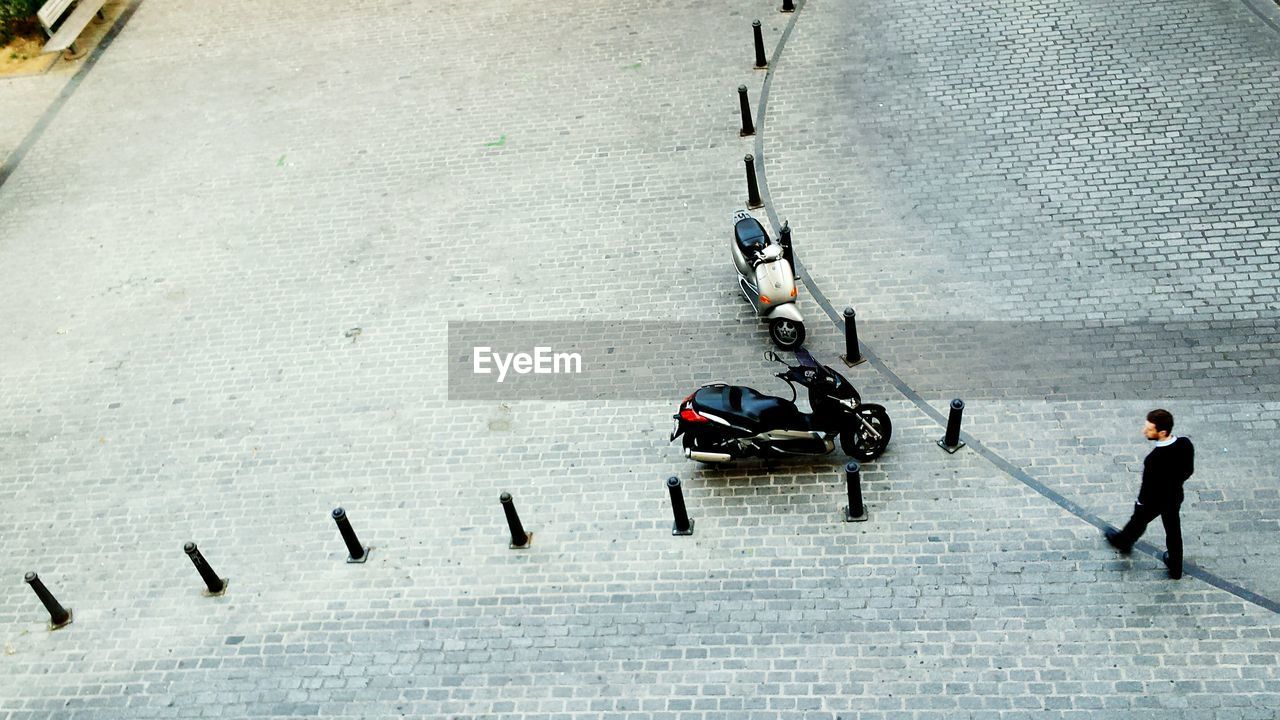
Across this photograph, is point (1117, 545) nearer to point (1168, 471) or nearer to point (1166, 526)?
point (1166, 526)


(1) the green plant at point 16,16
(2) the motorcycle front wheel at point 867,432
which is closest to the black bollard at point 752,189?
(2) the motorcycle front wheel at point 867,432

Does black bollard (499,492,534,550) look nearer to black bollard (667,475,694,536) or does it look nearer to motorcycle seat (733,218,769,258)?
black bollard (667,475,694,536)

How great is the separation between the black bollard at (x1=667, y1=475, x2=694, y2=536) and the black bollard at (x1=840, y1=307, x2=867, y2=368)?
2332 mm

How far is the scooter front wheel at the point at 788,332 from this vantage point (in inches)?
409

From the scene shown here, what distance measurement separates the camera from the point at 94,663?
8.89 m

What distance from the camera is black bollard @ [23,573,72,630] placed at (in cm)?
886

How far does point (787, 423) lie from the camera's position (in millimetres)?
9141

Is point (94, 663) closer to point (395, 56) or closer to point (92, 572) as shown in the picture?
point (92, 572)

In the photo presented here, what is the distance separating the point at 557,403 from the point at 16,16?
13427 mm

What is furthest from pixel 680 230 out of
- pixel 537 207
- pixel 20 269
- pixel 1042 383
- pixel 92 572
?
pixel 20 269

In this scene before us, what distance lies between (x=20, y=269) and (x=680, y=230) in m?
8.35

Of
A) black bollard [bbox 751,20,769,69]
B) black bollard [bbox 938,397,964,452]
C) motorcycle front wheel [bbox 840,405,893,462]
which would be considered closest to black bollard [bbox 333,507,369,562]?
motorcycle front wheel [bbox 840,405,893,462]

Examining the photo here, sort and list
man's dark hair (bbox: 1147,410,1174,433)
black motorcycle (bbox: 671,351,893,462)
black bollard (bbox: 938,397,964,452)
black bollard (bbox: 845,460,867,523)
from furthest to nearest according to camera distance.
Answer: black motorcycle (bbox: 671,351,893,462) → black bollard (bbox: 938,397,964,452) → black bollard (bbox: 845,460,867,523) → man's dark hair (bbox: 1147,410,1174,433)

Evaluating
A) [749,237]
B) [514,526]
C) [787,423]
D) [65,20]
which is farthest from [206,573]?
[65,20]
